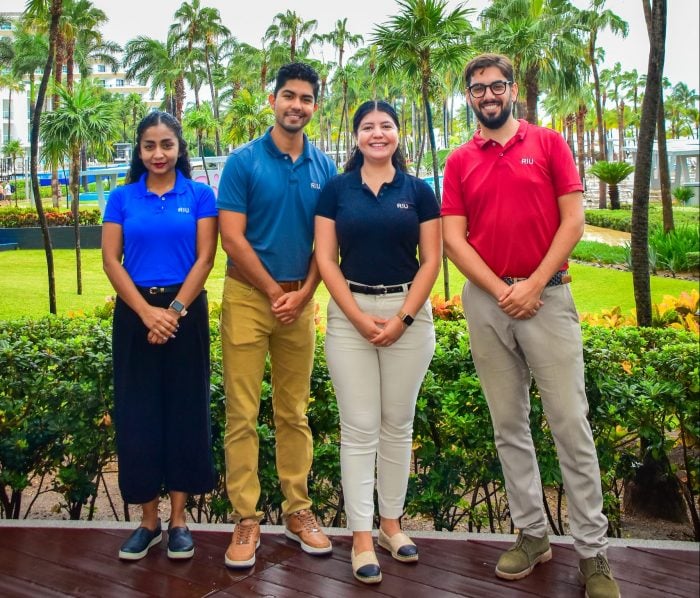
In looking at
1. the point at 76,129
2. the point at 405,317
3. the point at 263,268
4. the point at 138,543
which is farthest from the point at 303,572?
the point at 76,129

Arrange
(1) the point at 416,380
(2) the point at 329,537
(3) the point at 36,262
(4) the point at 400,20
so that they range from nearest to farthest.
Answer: (1) the point at 416,380 → (2) the point at 329,537 → (3) the point at 36,262 → (4) the point at 400,20

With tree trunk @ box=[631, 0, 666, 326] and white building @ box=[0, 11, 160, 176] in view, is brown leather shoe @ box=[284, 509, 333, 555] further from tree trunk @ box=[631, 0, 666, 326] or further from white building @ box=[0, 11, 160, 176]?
white building @ box=[0, 11, 160, 176]

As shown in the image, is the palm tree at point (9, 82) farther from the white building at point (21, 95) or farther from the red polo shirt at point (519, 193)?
the red polo shirt at point (519, 193)

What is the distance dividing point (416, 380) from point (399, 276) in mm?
351

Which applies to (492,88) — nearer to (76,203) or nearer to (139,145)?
(139,145)

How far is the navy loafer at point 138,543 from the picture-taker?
2713 millimetres

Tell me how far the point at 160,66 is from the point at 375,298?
592 cm

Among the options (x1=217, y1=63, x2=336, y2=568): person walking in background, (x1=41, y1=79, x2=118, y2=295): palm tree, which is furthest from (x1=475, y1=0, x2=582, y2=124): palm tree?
(x1=217, y1=63, x2=336, y2=568): person walking in background

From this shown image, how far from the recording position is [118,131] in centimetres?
702

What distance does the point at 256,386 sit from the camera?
278 centimetres

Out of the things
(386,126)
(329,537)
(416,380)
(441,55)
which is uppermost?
(441,55)

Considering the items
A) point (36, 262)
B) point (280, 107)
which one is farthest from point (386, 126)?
point (36, 262)

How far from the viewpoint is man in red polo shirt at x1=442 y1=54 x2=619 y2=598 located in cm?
247

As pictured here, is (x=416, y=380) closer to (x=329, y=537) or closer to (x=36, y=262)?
(x=329, y=537)
